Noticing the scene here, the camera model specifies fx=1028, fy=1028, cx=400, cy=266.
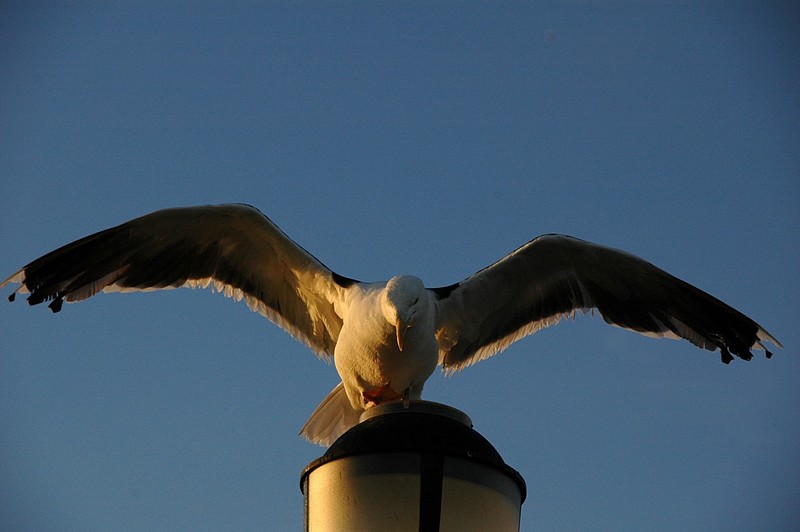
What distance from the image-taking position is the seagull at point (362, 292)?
20.7 feet

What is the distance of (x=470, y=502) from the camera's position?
9.15 feet

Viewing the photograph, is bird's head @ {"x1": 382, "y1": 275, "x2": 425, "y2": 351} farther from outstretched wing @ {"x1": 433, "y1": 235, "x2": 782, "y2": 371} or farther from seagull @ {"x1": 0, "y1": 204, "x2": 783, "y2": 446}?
outstretched wing @ {"x1": 433, "y1": 235, "x2": 782, "y2": 371}

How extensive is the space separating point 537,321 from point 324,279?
61.7 inches

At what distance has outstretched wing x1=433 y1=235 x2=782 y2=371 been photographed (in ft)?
22.0

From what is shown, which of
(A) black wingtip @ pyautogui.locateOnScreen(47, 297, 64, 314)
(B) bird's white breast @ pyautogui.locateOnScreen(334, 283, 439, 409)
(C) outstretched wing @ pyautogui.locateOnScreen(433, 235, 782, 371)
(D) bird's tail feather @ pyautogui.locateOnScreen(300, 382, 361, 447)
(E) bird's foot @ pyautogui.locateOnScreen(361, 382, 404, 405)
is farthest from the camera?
(D) bird's tail feather @ pyautogui.locateOnScreen(300, 382, 361, 447)

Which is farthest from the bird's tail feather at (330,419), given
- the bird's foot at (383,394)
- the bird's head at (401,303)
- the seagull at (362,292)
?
the bird's head at (401,303)

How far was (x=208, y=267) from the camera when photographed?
7039 mm

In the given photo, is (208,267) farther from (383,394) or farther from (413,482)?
(413,482)

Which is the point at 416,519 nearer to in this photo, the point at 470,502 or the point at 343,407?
the point at 470,502

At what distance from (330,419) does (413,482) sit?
439 centimetres

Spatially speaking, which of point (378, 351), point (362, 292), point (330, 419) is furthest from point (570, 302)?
point (330, 419)

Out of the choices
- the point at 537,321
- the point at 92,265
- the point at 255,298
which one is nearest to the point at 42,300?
the point at 92,265

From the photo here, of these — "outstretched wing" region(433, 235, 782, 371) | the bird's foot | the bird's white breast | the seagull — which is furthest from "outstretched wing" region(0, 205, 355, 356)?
"outstretched wing" region(433, 235, 782, 371)

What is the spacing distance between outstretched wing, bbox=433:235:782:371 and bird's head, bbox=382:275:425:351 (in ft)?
1.93
